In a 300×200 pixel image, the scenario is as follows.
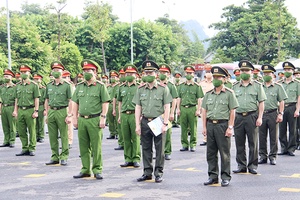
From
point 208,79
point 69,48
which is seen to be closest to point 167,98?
point 208,79

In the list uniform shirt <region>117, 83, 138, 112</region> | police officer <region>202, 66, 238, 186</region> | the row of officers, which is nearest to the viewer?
police officer <region>202, 66, 238, 186</region>

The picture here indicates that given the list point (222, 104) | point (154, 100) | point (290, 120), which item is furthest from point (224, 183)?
point (290, 120)

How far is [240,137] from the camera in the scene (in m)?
10.2

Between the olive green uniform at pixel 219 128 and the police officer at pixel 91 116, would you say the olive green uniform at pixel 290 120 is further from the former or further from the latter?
the police officer at pixel 91 116

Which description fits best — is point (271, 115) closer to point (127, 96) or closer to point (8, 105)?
point (127, 96)

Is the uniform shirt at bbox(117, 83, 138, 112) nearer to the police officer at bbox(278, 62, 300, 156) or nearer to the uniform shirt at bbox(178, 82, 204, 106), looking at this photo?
the uniform shirt at bbox(178, 82, 204, 106)

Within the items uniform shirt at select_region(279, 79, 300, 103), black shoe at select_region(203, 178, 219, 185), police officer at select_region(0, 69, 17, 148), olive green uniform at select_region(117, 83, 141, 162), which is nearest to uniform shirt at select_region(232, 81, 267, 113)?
black shoe at select_region(203, 178, 219, 185)

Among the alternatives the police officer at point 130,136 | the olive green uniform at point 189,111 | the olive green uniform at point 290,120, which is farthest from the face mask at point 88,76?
the olive green uniform at point 290,120

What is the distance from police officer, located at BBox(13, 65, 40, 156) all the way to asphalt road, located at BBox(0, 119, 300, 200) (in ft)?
2.62

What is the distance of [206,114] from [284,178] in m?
1.90

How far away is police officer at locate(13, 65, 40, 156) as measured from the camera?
1284cm

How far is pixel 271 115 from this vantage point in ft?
37.4

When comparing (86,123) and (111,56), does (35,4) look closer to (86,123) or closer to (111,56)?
(111,56)

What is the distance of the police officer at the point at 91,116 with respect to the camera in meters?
9.62
